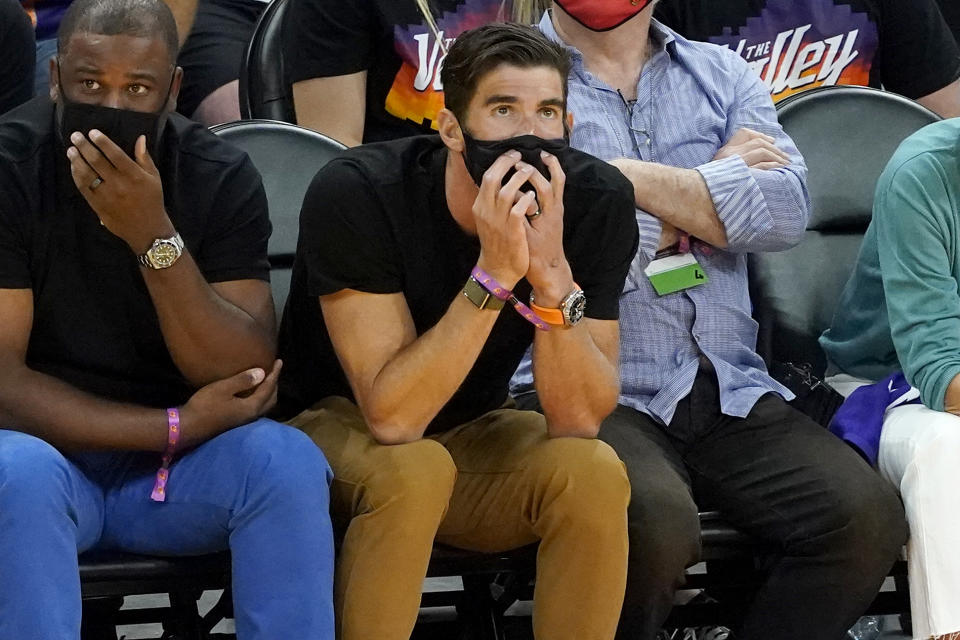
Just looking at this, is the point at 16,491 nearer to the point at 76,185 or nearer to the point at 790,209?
the point at 76,185

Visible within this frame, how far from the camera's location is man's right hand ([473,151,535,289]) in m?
2.41

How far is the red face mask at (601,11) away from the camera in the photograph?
10.0 feet

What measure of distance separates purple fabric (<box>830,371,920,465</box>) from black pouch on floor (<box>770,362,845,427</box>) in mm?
55

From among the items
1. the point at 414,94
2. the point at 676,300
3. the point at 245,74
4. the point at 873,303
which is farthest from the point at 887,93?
the point at 245,74

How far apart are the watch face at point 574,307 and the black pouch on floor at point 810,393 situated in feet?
2.45

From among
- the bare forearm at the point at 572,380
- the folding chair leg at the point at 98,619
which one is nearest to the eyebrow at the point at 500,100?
the bare forearm at the point at 572,380

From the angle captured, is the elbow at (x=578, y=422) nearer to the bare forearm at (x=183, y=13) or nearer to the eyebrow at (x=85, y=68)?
the eyebrow at (x=85, y=68)

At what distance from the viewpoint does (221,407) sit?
2490 millimetres

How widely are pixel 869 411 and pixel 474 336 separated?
3.10 ft

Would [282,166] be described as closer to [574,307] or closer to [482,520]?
[574,307]

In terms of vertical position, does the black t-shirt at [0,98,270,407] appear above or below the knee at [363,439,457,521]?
above

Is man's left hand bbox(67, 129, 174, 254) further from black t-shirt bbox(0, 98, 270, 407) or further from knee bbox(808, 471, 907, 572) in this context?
knee bbox(808, 471, 907, 572)

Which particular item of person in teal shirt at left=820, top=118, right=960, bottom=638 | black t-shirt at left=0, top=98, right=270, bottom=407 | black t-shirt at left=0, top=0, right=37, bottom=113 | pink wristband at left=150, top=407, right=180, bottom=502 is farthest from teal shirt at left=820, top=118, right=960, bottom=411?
black t-shirt at left=0, top=0, right=37, bottom=113

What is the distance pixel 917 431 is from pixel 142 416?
A: 147 cm
